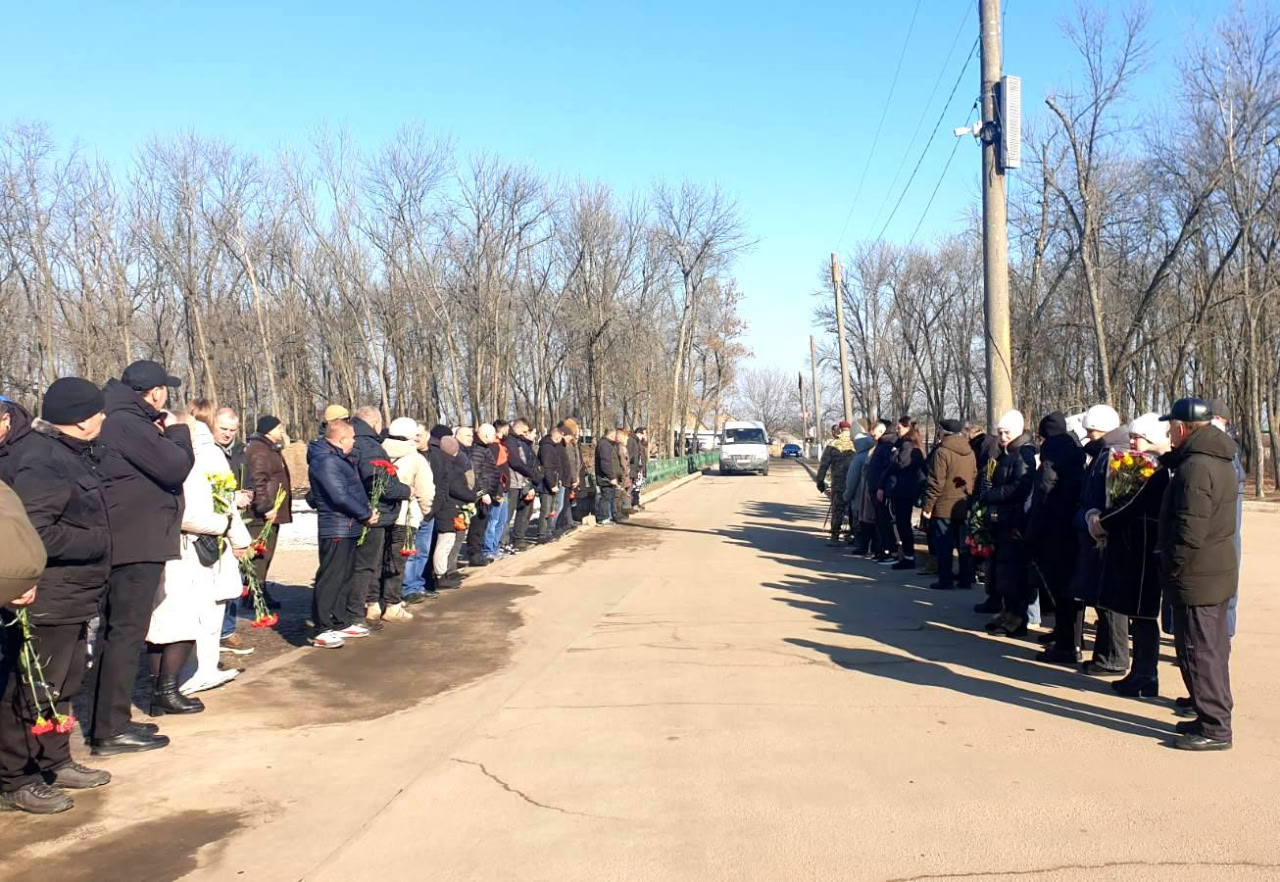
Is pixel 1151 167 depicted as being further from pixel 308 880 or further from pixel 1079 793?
pixel 308 880

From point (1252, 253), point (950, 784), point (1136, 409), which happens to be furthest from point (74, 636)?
point (1136, 409)

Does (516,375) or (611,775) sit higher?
(516,375)

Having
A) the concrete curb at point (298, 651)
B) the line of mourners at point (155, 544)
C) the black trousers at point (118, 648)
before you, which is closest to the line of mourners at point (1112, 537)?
the line of mourners at point (155, 544)

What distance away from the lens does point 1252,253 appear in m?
28.5

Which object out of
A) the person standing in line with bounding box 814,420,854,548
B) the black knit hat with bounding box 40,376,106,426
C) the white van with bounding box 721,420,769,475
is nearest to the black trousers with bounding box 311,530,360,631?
the black knit hat with bounding box 40,376,106,426

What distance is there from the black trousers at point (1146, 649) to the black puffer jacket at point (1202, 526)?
112 centimetres

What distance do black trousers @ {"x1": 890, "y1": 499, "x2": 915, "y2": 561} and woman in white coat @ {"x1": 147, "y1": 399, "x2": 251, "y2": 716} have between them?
8.92 meters

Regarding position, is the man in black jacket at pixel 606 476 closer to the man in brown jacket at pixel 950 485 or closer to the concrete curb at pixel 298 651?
the concrete curb at pixel 298 651

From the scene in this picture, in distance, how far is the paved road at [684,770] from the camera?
4234mm

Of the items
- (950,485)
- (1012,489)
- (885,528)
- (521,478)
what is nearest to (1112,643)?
(1012,489)

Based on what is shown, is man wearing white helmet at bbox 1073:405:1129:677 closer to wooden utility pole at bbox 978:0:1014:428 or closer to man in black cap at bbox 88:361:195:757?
wooden utility pole at bbox 978:0:1014:428

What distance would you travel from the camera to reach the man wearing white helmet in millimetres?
7266

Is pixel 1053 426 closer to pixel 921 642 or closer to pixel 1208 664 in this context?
pixel 921 642

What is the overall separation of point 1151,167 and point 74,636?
1268 inches
